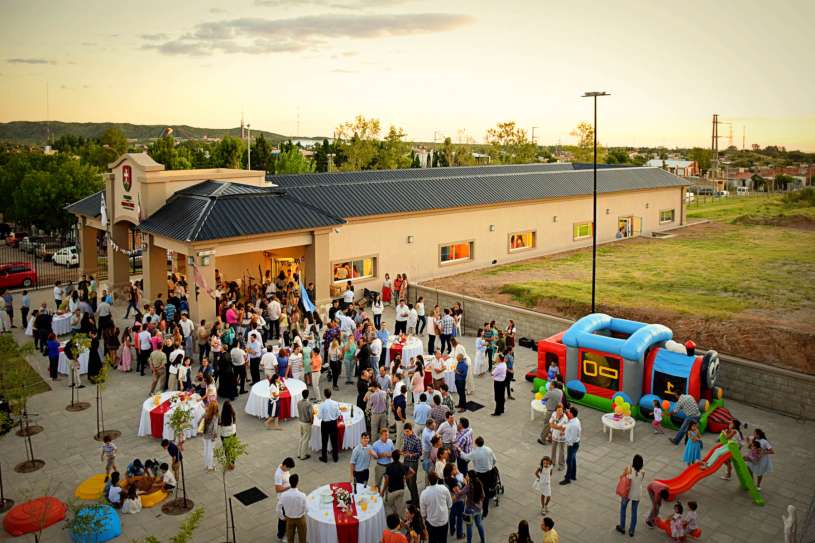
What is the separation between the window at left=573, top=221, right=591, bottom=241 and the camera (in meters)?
40.8

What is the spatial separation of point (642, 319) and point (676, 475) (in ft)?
35.3

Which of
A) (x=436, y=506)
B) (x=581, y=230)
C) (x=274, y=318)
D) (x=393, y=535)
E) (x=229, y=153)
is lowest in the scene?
(x=436, y=506)

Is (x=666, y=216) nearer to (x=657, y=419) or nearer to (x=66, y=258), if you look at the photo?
(x=657, y=419)

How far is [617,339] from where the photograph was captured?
18359 millimetres

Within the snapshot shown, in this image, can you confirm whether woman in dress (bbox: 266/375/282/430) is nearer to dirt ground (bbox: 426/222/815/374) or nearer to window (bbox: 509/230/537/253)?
dirt ground (bbox: 426/222/815/374)

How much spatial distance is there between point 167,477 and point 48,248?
45845 millimetres

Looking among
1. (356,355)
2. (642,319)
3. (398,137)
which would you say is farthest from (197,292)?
(398,137)

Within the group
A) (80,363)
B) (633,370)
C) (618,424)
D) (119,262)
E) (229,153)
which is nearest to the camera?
(618,424)

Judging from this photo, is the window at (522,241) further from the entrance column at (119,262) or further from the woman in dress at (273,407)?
the woman in dress at (273,407)

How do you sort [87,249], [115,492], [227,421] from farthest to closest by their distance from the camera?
[87,249]
[227,421]
[115,492]

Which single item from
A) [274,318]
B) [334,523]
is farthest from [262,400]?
[274,318]

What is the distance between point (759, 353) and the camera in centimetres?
2066

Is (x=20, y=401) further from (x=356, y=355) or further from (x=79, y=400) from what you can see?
(x=356, y=355)

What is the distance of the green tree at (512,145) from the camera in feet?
270
